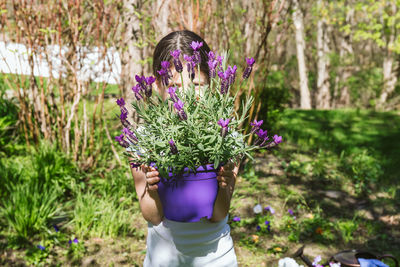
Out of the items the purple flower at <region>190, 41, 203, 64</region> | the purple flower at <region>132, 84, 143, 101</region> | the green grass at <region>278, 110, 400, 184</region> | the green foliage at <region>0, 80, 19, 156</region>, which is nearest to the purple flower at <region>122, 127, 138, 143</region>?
the purple flower at <region>132, 84, 143, 101</region>

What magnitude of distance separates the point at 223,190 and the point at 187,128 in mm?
310

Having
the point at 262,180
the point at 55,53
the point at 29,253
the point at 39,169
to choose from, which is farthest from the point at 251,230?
the point at 55,53

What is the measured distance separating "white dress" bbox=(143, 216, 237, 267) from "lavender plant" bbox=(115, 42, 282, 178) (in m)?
0.38

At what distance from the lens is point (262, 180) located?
4441 mm

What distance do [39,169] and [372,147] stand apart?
4858mm

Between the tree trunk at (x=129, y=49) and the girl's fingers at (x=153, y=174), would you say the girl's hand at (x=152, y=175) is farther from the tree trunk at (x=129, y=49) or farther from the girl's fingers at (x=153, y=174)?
the tree trunk at (x=129, y=49)

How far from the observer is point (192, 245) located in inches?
55.4

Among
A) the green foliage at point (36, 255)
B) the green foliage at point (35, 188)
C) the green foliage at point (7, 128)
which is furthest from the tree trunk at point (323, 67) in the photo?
the green foliage at point (36, 255)

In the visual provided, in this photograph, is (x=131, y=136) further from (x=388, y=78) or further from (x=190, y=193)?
(x=388, y=78)

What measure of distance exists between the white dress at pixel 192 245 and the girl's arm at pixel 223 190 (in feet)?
0.26

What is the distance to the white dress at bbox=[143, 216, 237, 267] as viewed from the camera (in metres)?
1.40

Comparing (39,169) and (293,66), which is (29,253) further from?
(293,66)

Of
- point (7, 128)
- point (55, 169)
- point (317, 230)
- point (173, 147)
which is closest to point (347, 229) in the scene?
point (317, 230)

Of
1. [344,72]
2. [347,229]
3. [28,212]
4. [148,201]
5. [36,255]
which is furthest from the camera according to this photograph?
[344,72]
